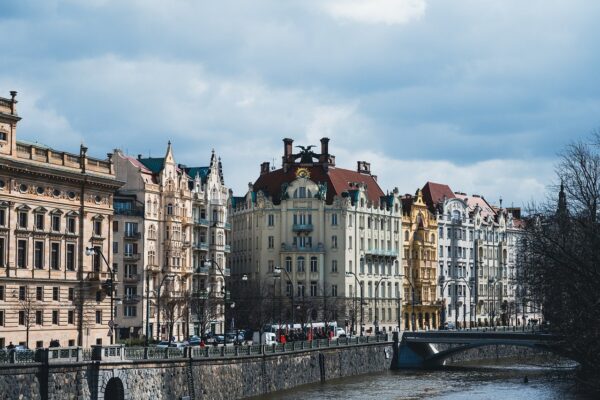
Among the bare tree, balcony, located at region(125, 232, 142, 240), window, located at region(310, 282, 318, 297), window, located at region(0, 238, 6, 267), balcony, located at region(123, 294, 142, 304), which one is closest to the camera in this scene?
the bare tree

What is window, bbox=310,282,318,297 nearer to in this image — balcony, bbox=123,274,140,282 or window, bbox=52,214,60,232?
balcony, bbox=123,274,140,282

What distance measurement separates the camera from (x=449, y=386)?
104 meters

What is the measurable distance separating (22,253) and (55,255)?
4.28m

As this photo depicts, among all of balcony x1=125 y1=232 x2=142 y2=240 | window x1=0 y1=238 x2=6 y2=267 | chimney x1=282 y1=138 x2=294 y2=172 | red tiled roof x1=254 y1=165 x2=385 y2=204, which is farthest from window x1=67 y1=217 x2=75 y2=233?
chimney x1=282 y1=138 x2=294 y2=172

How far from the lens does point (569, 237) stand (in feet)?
258

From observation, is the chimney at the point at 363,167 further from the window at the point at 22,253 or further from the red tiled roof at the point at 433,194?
the window at the point at 22,253

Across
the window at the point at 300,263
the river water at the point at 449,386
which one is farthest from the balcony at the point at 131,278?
the window at the point at 300,263

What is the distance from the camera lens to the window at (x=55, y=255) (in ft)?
323

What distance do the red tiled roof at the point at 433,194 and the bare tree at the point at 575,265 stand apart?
94059 mm

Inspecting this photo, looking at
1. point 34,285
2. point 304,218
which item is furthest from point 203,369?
point 304,218

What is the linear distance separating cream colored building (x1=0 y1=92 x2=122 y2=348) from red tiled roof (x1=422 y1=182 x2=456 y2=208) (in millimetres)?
88718

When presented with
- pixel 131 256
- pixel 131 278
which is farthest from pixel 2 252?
pixel 131 256

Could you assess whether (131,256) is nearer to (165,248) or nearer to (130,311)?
(165,248)

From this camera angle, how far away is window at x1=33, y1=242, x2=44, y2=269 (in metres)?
96.2
